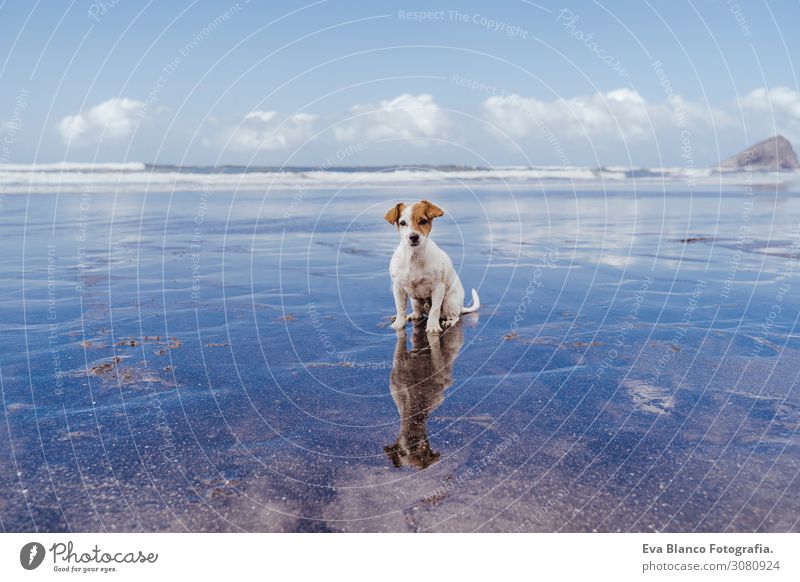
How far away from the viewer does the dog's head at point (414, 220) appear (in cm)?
733

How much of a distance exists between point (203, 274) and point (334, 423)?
23.1 ft

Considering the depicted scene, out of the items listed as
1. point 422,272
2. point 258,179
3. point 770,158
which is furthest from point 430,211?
point 770,158

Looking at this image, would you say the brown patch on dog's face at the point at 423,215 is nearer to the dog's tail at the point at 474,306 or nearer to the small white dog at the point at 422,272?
the small white dog at the point at 422,272

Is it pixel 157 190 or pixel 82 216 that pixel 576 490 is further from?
pixel 157 190

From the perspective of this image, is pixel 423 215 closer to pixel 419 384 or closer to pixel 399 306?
pixel 399 306

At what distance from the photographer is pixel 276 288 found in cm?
998

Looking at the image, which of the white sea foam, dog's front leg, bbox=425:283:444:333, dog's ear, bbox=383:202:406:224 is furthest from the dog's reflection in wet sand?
the white sea foam

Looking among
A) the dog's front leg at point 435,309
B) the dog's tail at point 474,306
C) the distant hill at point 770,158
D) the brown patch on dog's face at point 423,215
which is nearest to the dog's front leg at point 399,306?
the dog's front leg at point 435,309

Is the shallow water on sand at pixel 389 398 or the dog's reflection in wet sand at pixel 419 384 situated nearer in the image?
the shallow water on sand at pixel 389 398

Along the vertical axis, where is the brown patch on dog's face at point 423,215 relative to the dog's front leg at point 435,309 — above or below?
above

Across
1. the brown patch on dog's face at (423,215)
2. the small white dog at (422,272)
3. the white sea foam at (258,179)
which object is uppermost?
the white sea foam at (258,179)

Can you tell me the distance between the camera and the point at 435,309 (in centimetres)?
776

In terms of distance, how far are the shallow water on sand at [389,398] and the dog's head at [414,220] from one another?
1224mm

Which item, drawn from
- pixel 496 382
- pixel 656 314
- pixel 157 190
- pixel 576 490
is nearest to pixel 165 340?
pixel 496 382
